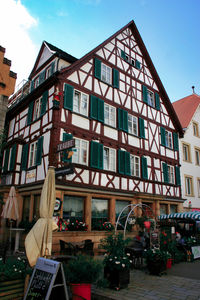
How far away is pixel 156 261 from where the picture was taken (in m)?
7.56

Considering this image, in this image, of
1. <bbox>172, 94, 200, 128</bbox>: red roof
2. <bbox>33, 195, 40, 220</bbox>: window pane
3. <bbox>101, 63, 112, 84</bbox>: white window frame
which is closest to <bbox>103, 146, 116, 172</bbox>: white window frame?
<bbox>33, 195, 40, 220</bbox>: window pane

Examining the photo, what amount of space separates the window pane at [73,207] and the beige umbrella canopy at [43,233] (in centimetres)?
568

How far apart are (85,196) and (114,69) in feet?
28.7

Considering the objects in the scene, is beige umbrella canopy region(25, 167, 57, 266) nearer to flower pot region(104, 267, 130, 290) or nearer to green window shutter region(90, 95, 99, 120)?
flower pot region(104, 267, 130, 290)

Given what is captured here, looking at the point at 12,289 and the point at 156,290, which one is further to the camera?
the point at 156,290

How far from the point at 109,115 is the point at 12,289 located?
38.9 feet

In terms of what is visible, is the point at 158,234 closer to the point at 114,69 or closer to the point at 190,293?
the point at 190,293

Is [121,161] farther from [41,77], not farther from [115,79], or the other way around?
[41,77]

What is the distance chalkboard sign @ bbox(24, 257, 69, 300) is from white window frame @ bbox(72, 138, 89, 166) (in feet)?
26.5

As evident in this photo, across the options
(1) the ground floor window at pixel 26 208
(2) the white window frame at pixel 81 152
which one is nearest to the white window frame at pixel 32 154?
(1) the ground floor window at pixel 26 208

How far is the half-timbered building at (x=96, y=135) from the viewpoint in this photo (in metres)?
12.3

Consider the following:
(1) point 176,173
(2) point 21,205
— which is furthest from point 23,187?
(1) point 176,173

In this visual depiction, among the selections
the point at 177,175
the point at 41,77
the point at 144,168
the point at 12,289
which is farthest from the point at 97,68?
the point at 12,289

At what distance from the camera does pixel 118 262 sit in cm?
598
